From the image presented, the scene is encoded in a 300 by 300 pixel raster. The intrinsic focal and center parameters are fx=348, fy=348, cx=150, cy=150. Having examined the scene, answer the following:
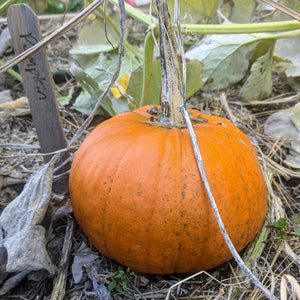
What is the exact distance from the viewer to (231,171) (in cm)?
113

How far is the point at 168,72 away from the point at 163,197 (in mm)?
440

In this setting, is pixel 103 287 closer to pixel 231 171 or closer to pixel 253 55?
pixel 231 171

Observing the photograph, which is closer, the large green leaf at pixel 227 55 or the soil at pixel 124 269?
the soil at pixel 124 269

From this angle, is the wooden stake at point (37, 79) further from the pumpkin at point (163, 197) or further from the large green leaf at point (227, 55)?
the large green leaf at point (227, 55)

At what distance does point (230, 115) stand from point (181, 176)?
1069 mm

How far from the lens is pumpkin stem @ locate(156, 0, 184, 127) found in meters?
1.15

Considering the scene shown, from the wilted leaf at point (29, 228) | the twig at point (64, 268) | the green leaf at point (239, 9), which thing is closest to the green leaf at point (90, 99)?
the wilted leaf at point (29, 228)

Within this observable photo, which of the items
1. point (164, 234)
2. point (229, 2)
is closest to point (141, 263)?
point (164, 234)

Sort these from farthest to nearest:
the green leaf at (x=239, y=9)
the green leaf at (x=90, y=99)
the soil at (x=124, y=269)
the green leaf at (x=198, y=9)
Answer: the green leaf at (x=239, y=9) < the green leaf at (x=198, y=9) < the green leaf at (x=90, y=99) < the soil at (x=124, y=269)

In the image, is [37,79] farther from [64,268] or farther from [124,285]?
[124,285]

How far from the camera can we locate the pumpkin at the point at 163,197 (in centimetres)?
107

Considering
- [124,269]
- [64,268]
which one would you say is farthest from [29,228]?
[124,269]

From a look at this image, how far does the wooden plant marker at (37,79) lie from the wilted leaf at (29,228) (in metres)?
0.20

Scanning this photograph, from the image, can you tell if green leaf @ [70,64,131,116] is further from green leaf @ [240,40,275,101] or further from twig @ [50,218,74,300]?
green leaf @ [240,40,275,101]
